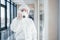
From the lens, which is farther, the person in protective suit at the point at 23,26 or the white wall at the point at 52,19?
the white wall at the point at 52,19

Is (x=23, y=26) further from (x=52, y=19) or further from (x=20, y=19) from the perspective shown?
(x=52, y=19)

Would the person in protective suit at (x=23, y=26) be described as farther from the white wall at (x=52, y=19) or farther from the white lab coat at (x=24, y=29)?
the white wall at (x=52, y=19)

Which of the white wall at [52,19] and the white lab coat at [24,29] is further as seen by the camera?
the white wall at [52,19]

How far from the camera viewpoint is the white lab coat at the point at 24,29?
2.20 m

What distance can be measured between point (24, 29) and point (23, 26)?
0.07 m

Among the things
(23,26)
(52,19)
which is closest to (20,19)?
(23,26)

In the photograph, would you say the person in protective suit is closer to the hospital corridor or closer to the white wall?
the hospital corridor

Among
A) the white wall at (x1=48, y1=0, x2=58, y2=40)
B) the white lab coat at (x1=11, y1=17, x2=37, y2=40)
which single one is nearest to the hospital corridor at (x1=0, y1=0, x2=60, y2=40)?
the white lab coat at (x1=11, y1=17, x2=37, y2=40)

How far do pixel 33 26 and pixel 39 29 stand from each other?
0.17 metres

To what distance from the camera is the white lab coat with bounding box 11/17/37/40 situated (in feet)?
7.22

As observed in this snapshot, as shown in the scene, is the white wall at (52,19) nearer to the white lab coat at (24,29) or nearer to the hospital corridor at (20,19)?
the hospital corridor at (20,19)

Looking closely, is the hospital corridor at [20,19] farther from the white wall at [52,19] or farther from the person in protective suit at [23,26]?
the white wall at [52,19]

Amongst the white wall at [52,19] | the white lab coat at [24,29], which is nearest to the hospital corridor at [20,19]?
the white lab coat at [24,29]

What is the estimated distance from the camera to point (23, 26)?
2.21 metres
